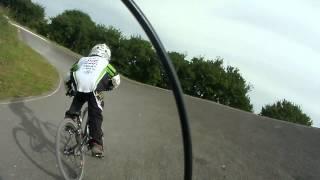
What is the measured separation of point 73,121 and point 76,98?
1.60ft

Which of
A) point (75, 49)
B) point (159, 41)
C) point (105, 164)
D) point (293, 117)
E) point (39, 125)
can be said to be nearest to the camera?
point (159, 41)

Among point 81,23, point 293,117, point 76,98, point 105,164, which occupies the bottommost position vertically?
point 105,164

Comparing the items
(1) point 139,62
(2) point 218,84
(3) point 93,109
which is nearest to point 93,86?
(3) point 93,109

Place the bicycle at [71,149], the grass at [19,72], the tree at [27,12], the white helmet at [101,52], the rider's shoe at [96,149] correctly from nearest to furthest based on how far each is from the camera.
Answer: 1. the bicycle at [71,149]
2. the rider's shoe at [96,149]
3. the white helmet at [101,52]
4. the grass at [19,72]
5. the tree at [27,12]

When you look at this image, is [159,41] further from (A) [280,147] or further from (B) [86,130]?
(A) [280,147]

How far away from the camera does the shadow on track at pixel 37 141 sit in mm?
9150

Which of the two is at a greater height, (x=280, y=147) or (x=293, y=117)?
(x=293, y=117)

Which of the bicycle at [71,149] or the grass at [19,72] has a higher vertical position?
the grass at [19,72]

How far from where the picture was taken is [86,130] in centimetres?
902

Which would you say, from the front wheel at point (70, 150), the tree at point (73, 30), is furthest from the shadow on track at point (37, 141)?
the tree at point (73, 30)

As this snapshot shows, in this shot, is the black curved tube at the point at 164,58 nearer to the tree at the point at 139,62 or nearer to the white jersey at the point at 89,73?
the white jersey at the point at 89,73

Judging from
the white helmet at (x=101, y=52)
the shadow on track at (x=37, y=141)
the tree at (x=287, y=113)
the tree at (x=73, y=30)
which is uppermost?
the tree at (x=73, y=30)

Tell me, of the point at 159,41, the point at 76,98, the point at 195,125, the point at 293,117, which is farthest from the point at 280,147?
the point at 293,117

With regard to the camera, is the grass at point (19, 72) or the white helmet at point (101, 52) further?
the grass at point (19, 72)
